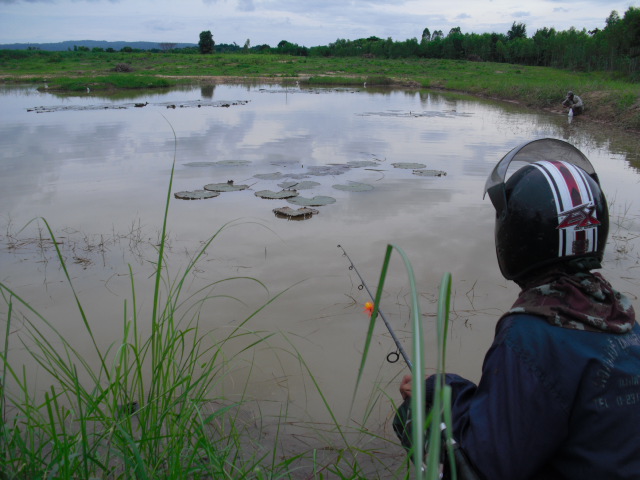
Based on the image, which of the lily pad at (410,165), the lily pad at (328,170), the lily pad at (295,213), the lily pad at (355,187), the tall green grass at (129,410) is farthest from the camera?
the lily pad at (410,165)

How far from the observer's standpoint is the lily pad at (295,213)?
5.07 m

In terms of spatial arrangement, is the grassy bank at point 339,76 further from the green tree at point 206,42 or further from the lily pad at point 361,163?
the green tree at point 206,42

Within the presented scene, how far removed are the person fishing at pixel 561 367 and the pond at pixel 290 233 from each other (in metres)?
0.87

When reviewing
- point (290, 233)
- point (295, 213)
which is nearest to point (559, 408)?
point (290, 233)

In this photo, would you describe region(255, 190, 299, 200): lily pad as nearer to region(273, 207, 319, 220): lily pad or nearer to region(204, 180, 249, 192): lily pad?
region(204, 180, 249, 192): lily pad

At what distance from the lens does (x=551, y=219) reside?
122cm

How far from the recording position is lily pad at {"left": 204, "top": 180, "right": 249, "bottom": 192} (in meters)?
5.99

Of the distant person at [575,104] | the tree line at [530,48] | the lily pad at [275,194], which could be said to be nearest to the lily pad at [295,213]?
the lily pad at [275,194]

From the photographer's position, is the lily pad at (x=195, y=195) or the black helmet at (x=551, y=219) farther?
the lily pad at (x=195, y=195)

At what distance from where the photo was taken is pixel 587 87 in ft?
50.9

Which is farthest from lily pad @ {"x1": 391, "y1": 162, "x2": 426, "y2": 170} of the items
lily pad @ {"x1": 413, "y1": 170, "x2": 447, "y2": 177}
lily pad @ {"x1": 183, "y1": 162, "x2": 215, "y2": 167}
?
lily pad @ {"x1": 183, "y1": 162, "x2": 215, "y2": 167}

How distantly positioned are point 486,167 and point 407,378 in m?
6.46

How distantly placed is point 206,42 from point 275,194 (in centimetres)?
6061

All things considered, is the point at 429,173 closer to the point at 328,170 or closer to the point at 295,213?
the point at 328,170
